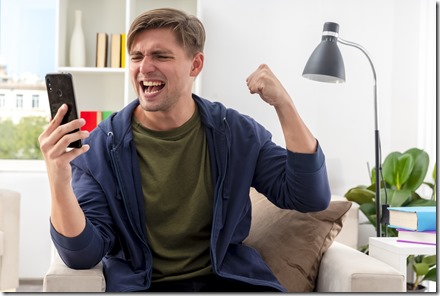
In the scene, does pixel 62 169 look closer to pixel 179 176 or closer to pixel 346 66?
pixel 179 176

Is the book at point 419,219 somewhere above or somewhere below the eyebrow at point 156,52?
below

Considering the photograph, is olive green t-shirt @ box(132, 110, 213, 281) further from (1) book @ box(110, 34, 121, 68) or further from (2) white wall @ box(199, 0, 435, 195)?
(1) book @ box(110, 34, 121, 68)

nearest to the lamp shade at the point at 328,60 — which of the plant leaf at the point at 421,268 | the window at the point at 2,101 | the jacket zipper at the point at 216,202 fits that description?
the plant leaf at the point at 421,268

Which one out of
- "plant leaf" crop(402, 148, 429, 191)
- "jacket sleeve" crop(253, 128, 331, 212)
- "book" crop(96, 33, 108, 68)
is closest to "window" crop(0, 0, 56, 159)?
"book" crop(96, 33, 108, 68)

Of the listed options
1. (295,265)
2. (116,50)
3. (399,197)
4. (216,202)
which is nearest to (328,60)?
(399,197)

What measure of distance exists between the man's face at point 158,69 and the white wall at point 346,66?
185 centimetres

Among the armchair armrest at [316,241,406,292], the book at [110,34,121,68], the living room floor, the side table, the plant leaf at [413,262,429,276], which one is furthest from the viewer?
the book at [110,34,121,68]

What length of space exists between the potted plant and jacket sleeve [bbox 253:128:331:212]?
143 centimetres

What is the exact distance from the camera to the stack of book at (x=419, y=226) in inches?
67.8

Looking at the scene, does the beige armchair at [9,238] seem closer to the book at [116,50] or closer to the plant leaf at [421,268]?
the book at [116,50]

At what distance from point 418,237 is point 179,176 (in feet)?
1.93

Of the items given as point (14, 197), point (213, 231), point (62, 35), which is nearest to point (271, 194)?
point (213, 231)

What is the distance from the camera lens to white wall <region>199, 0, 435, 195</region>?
3.52 metres

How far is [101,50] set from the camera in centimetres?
370
